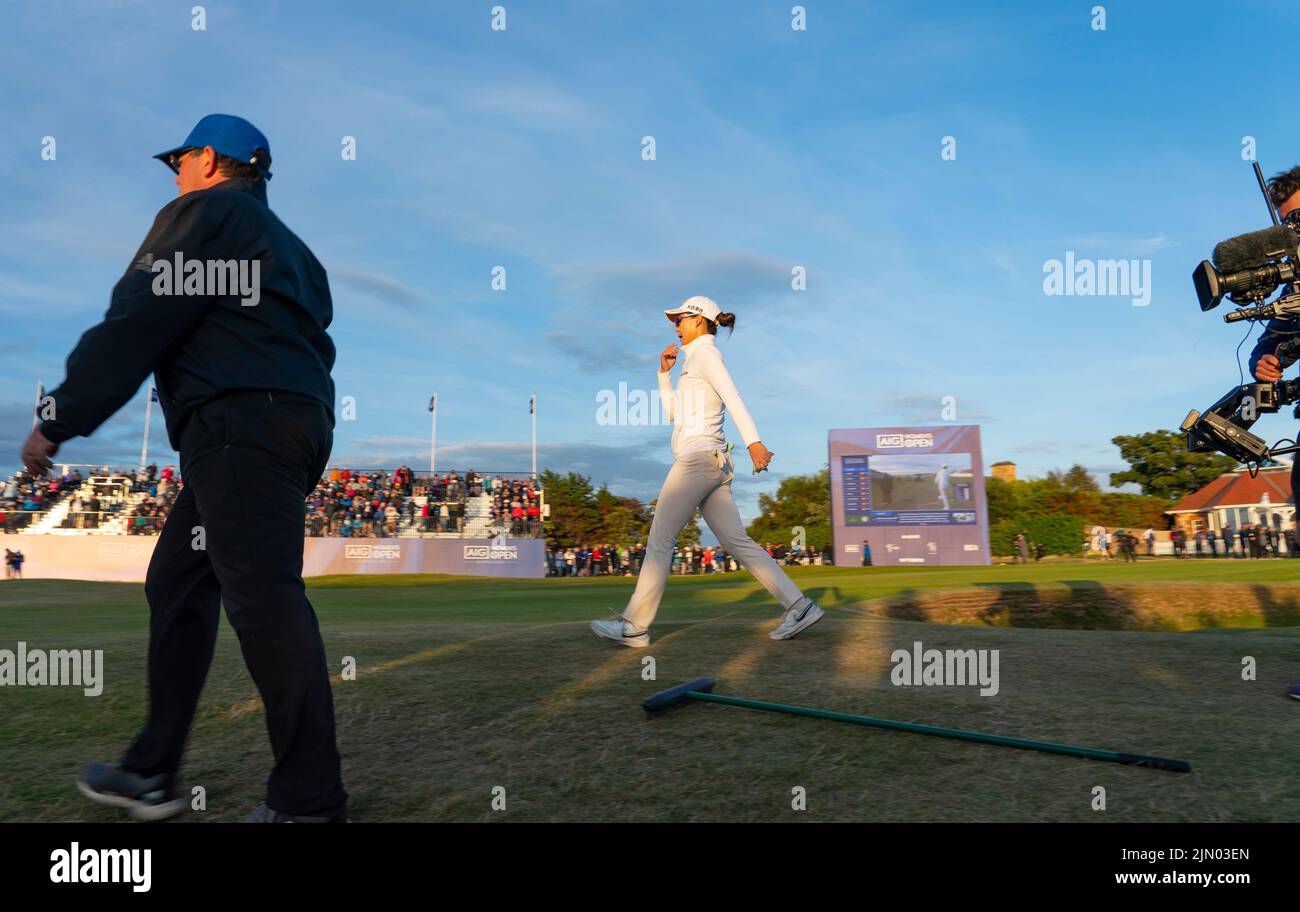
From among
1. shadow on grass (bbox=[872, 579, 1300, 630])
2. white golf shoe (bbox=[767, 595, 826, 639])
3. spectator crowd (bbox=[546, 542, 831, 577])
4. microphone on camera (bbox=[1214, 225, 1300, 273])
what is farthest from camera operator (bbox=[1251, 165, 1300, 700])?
spectator crowd (bbox=[546, 542, 831, 577])

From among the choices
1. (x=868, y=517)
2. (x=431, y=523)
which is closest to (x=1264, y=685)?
(x=431, y=523)

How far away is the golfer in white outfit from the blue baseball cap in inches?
132

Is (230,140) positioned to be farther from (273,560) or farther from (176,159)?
(273,560)

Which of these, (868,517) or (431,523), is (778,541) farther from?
(431,523)

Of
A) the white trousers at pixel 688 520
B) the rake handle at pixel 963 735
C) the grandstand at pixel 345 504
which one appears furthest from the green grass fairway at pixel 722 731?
the grandstand at pixel 345 504

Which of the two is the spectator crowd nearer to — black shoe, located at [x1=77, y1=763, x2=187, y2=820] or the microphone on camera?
the microphone on camera

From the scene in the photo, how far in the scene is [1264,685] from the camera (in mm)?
4730

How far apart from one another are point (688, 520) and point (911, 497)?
43.8m

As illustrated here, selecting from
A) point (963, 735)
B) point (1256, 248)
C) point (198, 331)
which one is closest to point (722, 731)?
point (963, 735)

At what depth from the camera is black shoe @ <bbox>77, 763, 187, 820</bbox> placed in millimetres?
2717

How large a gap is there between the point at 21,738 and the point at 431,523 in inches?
1536

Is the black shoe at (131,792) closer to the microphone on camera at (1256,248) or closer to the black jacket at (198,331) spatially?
the black jacket at (198,331)

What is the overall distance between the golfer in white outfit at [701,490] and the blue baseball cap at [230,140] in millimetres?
3361

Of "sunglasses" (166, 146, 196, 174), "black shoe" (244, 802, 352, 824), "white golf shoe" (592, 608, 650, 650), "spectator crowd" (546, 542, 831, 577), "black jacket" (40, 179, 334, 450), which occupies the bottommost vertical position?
"spectator crowd" (546, 542, 831, 577)
